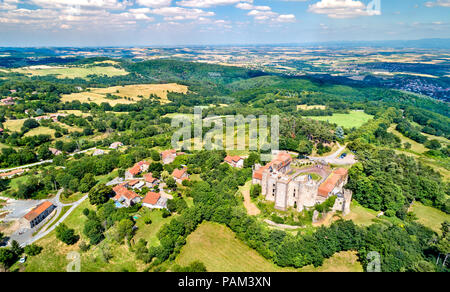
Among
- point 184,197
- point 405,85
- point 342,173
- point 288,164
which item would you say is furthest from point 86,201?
point 405,85

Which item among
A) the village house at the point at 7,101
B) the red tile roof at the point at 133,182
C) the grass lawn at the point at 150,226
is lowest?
the grass lawn at the point at 150,226

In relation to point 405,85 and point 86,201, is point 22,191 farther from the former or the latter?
point 405,85

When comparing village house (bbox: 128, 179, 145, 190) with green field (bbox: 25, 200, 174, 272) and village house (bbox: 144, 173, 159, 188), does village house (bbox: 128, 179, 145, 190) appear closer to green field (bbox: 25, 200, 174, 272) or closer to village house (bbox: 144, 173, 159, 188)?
village house (bbox: 144, 173, 159, 188)

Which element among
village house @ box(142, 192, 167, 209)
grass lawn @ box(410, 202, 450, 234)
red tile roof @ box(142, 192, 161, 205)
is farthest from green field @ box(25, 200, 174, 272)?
grass lawn @ box(410, 202, 450, 234)

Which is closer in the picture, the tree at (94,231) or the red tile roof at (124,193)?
the tree at (94,231)

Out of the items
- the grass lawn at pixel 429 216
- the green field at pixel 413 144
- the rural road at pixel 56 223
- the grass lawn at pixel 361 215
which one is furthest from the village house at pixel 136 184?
the green field at pixel 413 144

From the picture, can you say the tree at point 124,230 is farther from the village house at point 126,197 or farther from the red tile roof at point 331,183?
the red tile roof at point 331,183

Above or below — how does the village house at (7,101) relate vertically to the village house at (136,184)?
above

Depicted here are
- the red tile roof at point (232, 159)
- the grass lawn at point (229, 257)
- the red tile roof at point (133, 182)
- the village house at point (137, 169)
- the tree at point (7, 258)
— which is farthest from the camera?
the red tile roof at point (232, 159)
